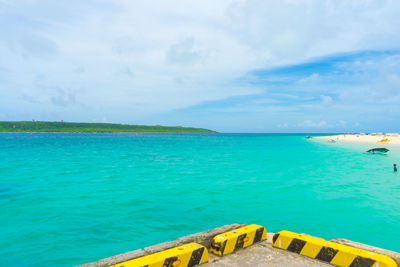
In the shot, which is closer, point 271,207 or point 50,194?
point 271,207

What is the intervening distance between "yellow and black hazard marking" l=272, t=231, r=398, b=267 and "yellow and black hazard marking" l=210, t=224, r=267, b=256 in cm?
56

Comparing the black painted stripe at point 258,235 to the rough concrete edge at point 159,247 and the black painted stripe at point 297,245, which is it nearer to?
the rough concrete edge at point 159,247

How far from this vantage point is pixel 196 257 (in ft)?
21.1

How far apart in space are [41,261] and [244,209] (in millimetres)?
11196

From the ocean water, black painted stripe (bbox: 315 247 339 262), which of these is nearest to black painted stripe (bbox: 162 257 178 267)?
black painted stripe (bbox: 315 247 339 262)

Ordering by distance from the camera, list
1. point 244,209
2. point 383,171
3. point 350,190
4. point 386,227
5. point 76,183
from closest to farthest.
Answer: point 386,227
point 244,209
point 350,190
point 76,183
point 383,171

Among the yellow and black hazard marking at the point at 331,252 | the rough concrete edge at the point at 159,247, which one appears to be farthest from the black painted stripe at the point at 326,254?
the rough concrete edge at the point at 159,247

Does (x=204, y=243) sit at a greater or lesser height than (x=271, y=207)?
greater

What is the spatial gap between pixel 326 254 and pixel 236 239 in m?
2.44

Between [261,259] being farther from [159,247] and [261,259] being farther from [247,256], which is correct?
[159,247]

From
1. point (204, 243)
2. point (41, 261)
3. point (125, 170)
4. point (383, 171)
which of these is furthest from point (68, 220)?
point (383, 171)

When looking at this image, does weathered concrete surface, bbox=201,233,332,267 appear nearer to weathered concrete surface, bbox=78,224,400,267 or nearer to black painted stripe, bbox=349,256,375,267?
weathered concrete surface, bbox=78,224,400,267

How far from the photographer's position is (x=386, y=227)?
13.1 meters

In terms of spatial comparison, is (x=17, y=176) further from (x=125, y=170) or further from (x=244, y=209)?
(x=244, y=209)
